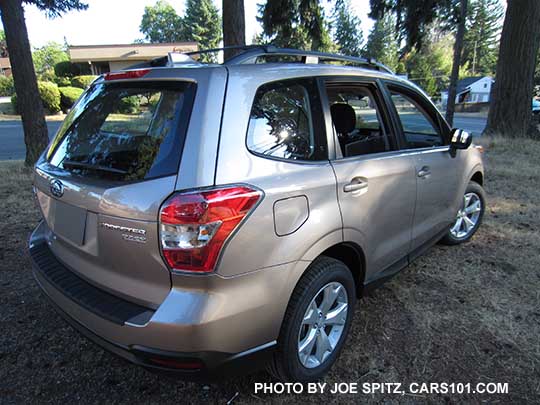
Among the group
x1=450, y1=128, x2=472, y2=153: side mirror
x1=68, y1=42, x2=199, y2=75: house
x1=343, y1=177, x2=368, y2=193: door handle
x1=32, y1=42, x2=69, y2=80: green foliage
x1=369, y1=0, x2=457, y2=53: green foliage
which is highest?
x1=32, y1=42, x2=69, y2=80: green foliage

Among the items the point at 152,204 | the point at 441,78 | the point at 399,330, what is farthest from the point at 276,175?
the point at 441,78

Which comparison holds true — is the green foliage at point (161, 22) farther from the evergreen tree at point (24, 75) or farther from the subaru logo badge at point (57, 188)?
the subaru logo badge at point (57, 188)

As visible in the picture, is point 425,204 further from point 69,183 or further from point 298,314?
point 69,183

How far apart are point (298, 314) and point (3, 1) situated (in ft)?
25.8

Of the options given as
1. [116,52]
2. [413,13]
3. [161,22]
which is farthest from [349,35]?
[413,13]

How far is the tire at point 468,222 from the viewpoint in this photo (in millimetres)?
3963

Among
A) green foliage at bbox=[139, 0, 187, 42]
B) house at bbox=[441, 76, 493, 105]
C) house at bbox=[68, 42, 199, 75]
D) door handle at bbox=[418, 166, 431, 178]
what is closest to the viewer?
door handle at bbox=[418, 166, 431, 178]

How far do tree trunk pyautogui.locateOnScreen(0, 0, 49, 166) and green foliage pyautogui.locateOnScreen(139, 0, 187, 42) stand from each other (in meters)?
82.1

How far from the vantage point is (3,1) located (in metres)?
6.73

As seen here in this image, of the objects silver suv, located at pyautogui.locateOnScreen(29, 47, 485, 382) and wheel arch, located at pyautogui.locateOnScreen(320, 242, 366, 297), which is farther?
wheel arch, located at pyautogui.locateOnScreen(320, 242, 366, 297)

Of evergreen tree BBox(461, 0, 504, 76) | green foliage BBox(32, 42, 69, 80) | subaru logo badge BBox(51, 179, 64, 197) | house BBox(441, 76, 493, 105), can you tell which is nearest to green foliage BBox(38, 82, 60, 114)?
subaru logo badge BBox(51, 179, 64, 197)

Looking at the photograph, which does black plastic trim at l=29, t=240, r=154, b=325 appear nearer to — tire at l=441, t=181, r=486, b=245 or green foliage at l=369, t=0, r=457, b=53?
tire at l=441, t=181, r=486, b=245

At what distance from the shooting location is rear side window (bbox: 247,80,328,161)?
190cm

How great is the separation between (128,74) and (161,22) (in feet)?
303
